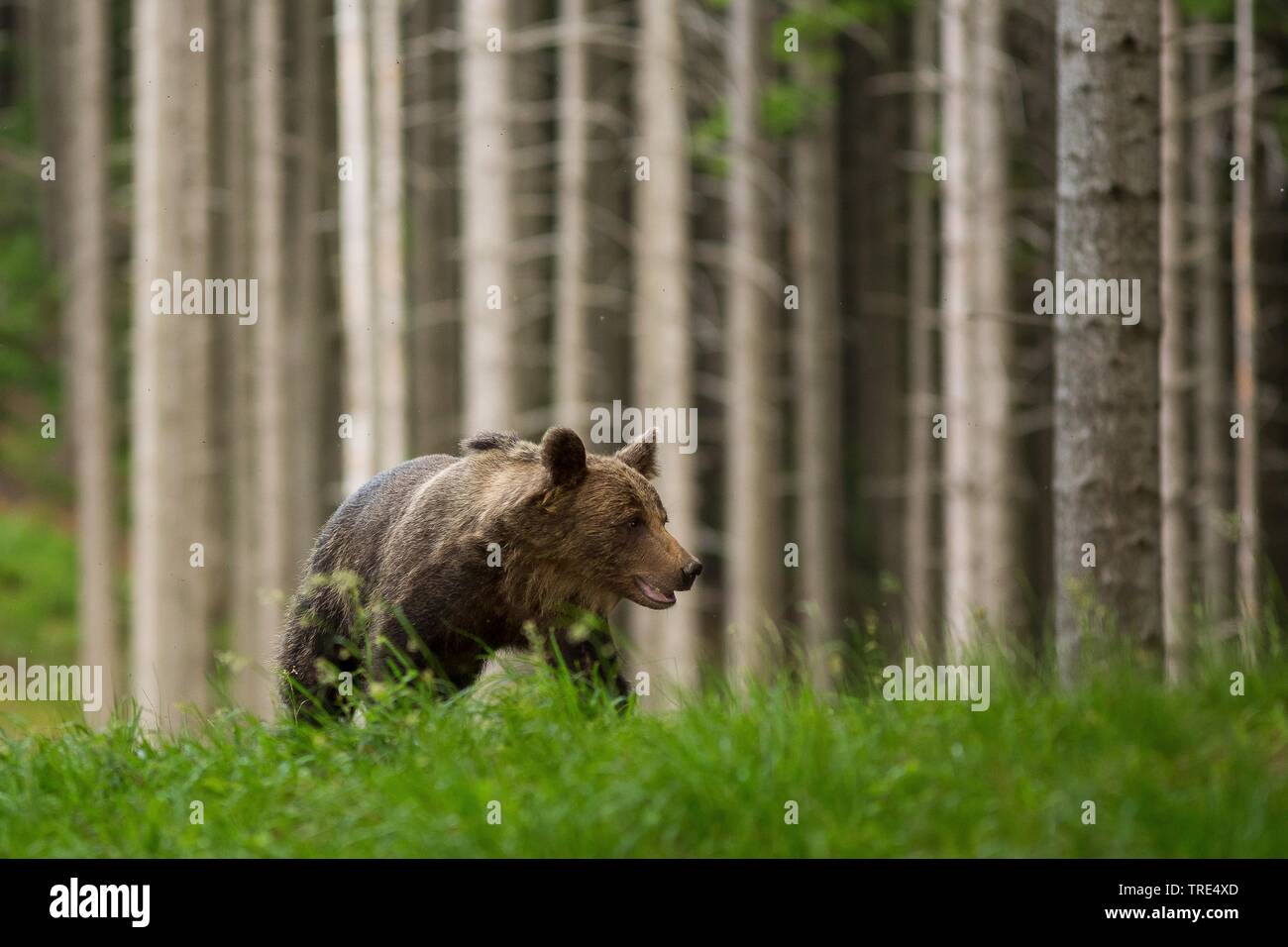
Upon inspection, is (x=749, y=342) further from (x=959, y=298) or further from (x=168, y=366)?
(x=168, y=366)

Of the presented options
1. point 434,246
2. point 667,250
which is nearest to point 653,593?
point 667,250

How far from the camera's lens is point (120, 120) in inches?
1237

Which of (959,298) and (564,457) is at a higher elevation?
(959,298)

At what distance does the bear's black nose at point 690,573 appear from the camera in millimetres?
5906

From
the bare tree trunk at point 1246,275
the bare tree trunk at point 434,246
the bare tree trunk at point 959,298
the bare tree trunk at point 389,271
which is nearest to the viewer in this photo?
the bare tree trunk at point 389,271

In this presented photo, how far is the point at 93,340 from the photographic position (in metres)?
21.9

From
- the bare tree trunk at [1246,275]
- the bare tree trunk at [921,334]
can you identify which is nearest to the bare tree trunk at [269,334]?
the bare tree trunk at [921,334]

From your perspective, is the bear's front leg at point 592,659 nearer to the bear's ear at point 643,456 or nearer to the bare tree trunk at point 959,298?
the bear's ear at point 643,456

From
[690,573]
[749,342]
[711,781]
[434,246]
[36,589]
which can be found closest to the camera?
[711,781]

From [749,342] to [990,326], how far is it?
3.01 meters

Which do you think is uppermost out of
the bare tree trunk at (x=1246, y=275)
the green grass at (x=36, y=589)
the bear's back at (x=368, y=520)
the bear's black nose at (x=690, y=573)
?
the bare tree trunk at (x=1246, y=275)

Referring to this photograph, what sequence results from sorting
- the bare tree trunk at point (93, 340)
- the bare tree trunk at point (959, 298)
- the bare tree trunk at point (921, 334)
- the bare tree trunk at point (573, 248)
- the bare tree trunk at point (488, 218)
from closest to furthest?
the bare tree trunk at point (488, 218)
the bare tree trunk at point (959, 298)
the bare tree trunk at point (573, 248)
the bare tree trunk at point (93, 340)
the bare tree trunk at point (921, 334)
